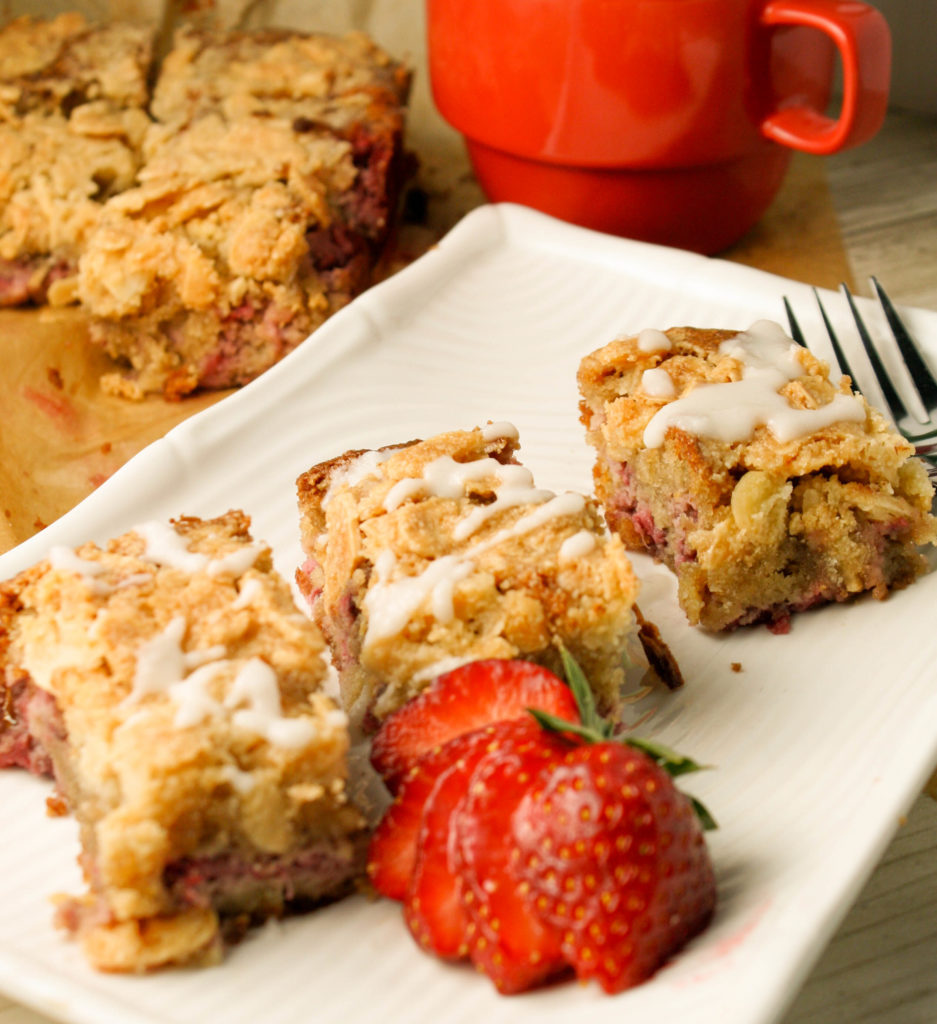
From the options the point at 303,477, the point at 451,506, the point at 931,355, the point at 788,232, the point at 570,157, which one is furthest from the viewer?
the point at 788,232

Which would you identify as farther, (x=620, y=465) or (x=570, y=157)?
(x=570, y=157)

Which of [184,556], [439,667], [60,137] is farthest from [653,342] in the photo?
[60,137]

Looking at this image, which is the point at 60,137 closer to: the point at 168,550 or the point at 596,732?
the point at 168,550

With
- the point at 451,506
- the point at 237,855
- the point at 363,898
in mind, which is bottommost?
the point at 363,898

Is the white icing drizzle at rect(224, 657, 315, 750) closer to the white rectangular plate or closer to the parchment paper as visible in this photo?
the white rectangular plate

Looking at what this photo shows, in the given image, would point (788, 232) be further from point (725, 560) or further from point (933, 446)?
point (725, 560)

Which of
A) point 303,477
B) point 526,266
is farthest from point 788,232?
point 303,477

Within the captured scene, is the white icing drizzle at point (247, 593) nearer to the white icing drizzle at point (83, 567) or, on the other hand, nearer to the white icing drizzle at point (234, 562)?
the white icing drizzle at point (234, 562)
